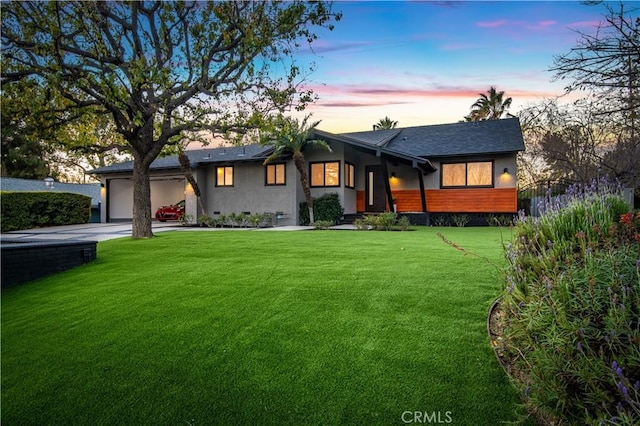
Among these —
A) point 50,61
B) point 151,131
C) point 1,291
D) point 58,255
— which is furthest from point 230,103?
point 1,291

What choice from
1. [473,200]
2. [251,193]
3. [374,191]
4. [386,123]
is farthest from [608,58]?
[386,123]

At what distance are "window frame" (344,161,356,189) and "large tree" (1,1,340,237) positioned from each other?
7.70 metres

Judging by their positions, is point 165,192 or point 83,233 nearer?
point 83,233

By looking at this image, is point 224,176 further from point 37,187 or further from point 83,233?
point 37,187

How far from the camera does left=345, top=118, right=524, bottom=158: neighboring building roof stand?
1772 centimetres

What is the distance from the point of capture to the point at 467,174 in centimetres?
1859

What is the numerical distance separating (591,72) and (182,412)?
5.30 meters

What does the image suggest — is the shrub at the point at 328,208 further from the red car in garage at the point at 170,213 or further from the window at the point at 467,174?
the red car in garage at the point at 170,213

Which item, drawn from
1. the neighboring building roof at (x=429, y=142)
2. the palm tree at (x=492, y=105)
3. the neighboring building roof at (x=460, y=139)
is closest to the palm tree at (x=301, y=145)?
the neighboring building roof at (x=429, y=142)

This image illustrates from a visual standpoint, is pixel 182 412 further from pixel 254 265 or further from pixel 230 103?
pixel 230 103

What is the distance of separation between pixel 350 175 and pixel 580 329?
1797 centimetres

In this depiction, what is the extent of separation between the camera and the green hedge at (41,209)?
56.6ft

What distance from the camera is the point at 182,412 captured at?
2.60 meters

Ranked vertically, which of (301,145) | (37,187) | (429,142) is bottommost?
(37,187)
